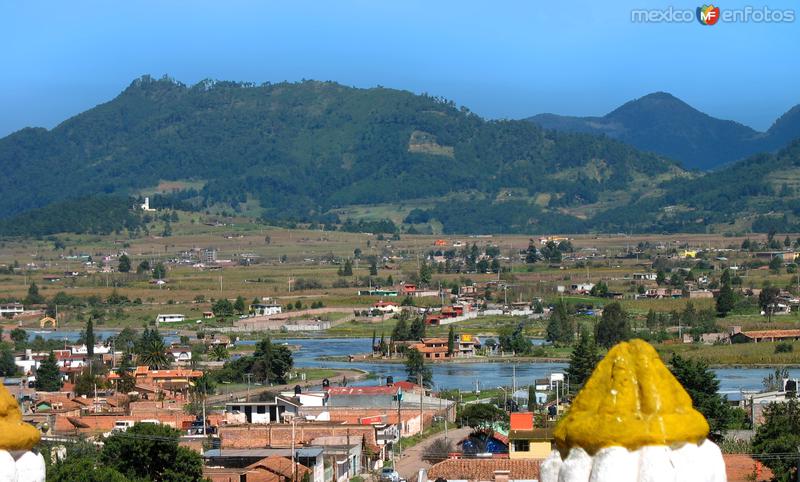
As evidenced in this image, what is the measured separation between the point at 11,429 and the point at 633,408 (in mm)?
2949

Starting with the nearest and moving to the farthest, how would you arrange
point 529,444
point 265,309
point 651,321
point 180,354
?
point 529,444, point 180,354, point 651,321, point 265,309

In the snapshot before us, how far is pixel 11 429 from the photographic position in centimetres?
833

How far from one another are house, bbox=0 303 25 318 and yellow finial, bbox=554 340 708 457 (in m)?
102

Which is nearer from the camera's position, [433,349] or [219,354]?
[219,354]

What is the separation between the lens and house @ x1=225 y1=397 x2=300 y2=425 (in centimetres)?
4572

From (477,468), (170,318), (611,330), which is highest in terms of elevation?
(477,468)

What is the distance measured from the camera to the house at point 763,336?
7538cm

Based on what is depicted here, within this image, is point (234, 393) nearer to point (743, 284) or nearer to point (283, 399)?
point (283, 399)

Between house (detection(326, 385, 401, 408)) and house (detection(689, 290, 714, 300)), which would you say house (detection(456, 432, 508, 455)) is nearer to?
house (detection(326, 385, 401, 408))

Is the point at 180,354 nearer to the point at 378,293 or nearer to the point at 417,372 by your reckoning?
the point at 417,372

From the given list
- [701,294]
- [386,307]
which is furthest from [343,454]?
[701,294]

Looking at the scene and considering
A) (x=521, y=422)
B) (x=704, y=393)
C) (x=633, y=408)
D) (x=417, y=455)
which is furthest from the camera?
(x=704, y=393)

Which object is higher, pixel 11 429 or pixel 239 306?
pixel 11 429

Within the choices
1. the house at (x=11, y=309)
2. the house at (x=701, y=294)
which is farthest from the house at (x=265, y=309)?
the house at (x=701, y=294)
